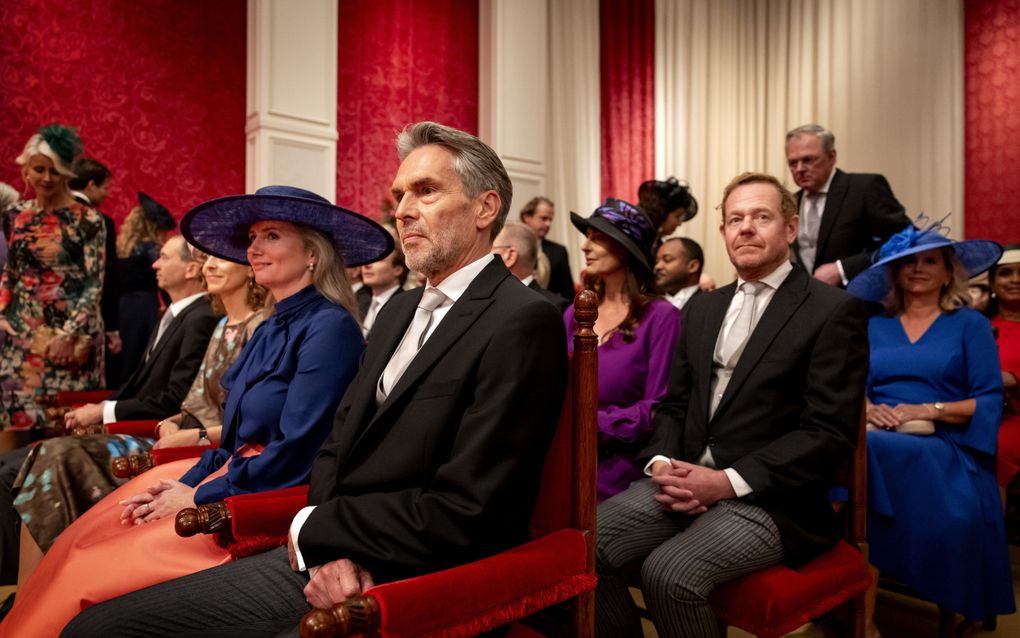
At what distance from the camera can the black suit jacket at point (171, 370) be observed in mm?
3152

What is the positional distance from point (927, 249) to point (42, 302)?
150 inches

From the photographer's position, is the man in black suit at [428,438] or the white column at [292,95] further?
the white column at [292,95]

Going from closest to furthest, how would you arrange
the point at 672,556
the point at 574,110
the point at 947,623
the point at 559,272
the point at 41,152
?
the point at 672,556, the point at 947,623, the point at 41,152, the point at 559,272, the point at 574,110

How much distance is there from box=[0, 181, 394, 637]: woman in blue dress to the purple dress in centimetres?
85

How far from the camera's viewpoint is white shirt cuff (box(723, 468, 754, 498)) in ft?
6.39

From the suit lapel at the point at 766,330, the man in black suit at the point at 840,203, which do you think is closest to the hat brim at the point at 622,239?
the suit lapel at the point at 766,330

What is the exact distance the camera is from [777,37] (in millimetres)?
7785

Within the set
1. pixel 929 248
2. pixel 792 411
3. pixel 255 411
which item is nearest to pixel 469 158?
pixel 255 411

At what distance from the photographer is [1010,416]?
3.41 meters

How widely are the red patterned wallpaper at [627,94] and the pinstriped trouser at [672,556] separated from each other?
20.4 ft

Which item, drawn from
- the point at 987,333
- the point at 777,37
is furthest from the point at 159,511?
the point at 777,37

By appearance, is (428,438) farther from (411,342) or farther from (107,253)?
(107,253)

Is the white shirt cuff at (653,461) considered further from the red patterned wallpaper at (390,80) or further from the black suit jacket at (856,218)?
the red patterned wallpaper at (390,80)

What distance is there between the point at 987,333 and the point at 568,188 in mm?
5204
